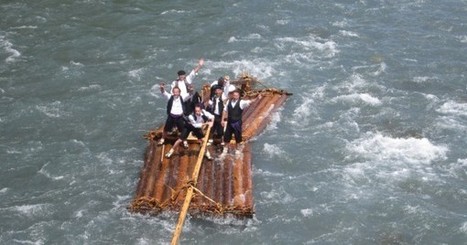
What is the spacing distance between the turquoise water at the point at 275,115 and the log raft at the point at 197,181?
553mm

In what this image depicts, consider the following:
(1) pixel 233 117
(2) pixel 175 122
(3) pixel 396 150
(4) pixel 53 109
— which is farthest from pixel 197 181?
(4) pixel 53 109

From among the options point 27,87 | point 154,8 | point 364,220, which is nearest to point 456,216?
point 364,220

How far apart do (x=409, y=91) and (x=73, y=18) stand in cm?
1938

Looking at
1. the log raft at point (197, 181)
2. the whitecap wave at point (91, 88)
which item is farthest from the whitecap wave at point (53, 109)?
the log raft at point (197, 181)

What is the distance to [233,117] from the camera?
22.2 metres

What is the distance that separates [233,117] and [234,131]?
81cm

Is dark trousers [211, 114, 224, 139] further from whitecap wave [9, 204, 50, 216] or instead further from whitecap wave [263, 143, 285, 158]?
whitecap wave [9, 204, 50, 216]

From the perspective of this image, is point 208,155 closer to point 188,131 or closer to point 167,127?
point 188,131

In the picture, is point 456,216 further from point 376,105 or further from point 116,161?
point 116,161

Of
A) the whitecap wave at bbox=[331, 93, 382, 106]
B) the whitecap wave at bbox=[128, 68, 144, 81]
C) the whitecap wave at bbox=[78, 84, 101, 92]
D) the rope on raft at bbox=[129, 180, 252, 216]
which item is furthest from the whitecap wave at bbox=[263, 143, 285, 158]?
the whitecap wave at bbox=[78, 84, 101, 92]

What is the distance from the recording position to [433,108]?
2800cm

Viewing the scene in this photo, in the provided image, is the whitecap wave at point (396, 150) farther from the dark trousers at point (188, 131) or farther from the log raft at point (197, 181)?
the dark trousers at point (188, 131)

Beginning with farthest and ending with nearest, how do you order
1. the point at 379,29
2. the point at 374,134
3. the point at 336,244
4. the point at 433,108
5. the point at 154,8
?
the point at 154,8, the point at 379,29, the point at 433,108, the point at 374,134, the point at 336,244

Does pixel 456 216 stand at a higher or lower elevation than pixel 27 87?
lower
